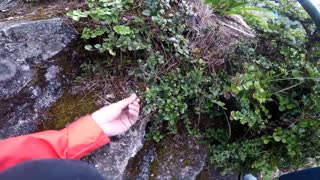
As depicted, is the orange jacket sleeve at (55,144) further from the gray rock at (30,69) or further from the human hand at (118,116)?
the gray rock at (30,69)

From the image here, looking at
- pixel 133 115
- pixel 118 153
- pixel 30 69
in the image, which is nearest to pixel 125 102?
pixel 133 115

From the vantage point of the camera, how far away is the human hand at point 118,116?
6.70 feet

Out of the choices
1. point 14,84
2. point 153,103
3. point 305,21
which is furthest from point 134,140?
point 305,21

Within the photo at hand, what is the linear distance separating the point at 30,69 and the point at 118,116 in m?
0.57

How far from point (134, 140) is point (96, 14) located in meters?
0.76

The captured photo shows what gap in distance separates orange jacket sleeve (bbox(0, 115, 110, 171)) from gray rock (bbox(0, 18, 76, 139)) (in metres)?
0.31

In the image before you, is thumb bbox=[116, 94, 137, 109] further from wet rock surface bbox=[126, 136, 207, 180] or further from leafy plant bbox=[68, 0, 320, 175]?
wet rock surface bbox=[126, 136, 207, 180]

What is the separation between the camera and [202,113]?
2.42m

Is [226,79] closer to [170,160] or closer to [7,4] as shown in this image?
[170,160]

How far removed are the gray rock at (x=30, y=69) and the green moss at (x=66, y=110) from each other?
40 mm

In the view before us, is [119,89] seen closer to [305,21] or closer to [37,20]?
[37,20]

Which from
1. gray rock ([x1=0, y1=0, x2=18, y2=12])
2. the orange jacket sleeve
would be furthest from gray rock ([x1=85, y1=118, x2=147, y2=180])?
gray rock ([x1=0, y1=0, x2=18, y2=12])

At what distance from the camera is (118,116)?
83.0 inches

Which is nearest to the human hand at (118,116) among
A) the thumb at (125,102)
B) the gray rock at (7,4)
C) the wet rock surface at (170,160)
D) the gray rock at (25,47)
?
the thumb at (125,102)
